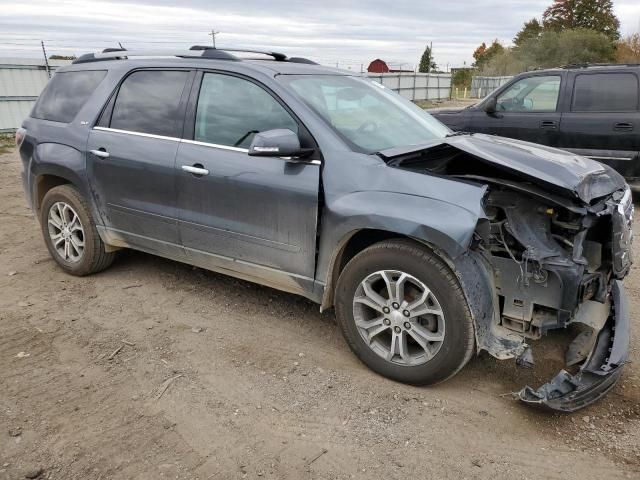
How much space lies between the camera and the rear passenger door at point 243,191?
3.38m

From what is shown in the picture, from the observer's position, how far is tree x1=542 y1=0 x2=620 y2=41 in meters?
61.5

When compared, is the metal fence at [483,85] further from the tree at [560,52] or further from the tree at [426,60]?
the tree at [426,60]

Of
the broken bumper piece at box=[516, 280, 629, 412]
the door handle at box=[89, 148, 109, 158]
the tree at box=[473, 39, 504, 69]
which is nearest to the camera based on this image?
the broken bumper piece at box=[516, 280, 629, 412]

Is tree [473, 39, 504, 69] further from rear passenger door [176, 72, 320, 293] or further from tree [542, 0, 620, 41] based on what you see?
rear passenger door [176, 72, 320, 293]

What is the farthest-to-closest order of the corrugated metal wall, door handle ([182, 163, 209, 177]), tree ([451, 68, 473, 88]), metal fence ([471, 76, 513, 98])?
tree ([451, 68, 473, 88]) < metal fence ([471, 76, 513, 98]) < the corrugated metal wall < door handle ([182, 163, 209, 177])

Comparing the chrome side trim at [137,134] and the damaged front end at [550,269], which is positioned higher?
the chrome side trim at [137,134]

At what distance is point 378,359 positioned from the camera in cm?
323

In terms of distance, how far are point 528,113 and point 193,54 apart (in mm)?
5227

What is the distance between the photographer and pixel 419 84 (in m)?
30.6

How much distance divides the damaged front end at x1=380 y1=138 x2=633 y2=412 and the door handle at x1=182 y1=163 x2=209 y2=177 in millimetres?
1320

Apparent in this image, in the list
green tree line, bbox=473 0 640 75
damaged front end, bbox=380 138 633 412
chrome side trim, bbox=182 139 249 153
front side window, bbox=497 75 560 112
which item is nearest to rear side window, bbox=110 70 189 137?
chrome side trim, bbox=182 139 249 153

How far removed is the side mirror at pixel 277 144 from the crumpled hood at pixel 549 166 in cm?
98

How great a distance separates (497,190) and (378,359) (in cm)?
121

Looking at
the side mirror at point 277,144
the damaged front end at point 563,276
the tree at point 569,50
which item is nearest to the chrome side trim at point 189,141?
the side mirror at point 277,144
